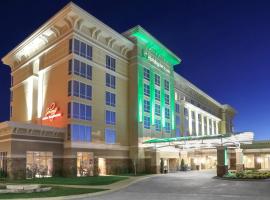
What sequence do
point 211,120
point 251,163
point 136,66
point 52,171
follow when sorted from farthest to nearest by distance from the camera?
point 211,120 → point 251,163 → point 136,66 → point 52,171

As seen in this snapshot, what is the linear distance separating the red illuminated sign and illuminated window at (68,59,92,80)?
5922 mm

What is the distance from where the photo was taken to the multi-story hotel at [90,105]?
4341 centimetres

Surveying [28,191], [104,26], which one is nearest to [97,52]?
[104,26]

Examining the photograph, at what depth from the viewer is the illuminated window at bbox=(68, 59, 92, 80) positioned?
46.6m

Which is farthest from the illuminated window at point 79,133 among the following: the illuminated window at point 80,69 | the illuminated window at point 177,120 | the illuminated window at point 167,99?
the illuminated window at point 177,120

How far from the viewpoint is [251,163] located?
225 feet

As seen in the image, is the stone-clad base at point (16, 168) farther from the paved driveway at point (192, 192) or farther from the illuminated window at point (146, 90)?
the illuminated window at point (146, 90)

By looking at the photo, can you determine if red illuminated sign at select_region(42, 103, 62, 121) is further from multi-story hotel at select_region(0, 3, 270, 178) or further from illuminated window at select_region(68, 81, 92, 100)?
illuminated window at select_region(68, 81, 92, 100)

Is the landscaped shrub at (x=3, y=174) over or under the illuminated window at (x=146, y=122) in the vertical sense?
under

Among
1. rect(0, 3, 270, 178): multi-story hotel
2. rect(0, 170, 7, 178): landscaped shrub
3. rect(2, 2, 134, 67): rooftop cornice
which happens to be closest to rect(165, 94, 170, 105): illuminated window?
rect(0, 3, 270, 178): multi-story hotel

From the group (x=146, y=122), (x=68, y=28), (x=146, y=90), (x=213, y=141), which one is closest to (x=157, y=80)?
(x=146, y=90)

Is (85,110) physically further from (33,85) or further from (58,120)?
(33,85)

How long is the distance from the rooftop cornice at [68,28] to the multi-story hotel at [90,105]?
0.47 feet

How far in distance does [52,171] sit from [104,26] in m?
23.4
